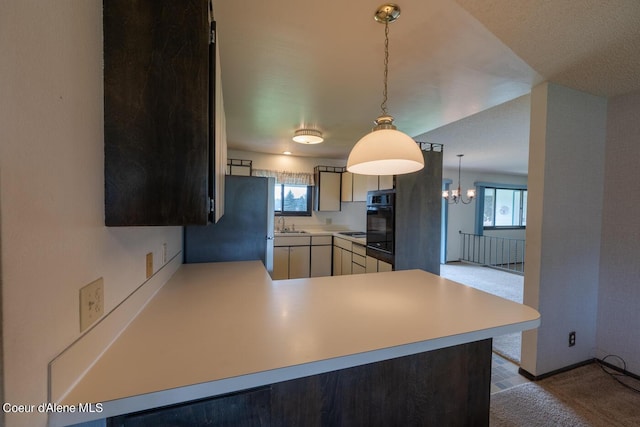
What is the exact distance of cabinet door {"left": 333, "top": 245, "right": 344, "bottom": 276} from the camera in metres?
4.35

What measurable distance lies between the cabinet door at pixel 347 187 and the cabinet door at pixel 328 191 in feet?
0.37

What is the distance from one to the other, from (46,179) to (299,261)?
3.91m

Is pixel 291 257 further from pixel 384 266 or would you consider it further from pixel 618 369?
pixel 618 369

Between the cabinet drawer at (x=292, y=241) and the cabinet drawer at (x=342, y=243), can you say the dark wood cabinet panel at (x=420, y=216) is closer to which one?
the cabinet drawer at (x=342, y=243)

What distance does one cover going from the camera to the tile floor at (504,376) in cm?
204

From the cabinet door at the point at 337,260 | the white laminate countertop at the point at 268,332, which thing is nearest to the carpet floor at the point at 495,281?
the white laminate countertop at the point at 268,332

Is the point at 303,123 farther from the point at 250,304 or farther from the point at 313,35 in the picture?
the point at 250,304

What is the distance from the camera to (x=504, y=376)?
2.16 metres

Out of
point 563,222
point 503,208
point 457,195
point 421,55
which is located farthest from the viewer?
point 503,208

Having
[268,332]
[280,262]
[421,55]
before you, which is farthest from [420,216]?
[268,332]

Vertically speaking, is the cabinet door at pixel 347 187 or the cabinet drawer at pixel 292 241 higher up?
the cabinet door at pixel 347 187

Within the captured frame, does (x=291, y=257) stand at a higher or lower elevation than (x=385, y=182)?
lower

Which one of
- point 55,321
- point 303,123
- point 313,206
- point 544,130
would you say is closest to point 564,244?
point 544,130

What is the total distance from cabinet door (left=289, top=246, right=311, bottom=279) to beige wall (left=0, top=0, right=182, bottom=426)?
3.55 metres
